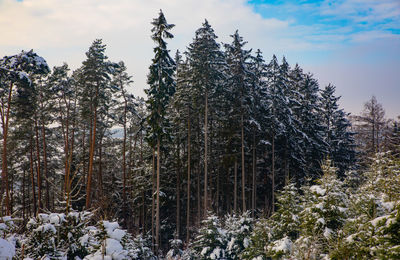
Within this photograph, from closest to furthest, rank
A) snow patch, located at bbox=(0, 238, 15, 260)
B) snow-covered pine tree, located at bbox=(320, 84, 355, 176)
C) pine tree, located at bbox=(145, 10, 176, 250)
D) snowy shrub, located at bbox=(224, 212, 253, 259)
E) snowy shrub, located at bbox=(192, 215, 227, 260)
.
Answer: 1. snow patch, located at bbox=(0, 238, 15, 260)
2. snowy shrub, located at bbox=(224, 212, 253, 259)
3. snowy shrub, located at bbox=(192, 215, 227, 260)
4. pine tree, located at bbox=(145, 10, 176, 250)
5. snow-covered pine tree, located at bbox=(320, 84, 355, 176)

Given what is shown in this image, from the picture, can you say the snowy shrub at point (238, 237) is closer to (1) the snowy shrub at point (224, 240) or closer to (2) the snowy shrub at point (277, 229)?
(1) the snowy shrub at point (224, 240)

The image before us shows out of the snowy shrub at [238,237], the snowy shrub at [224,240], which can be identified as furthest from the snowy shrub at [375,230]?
the snowy shrub at [224,240]

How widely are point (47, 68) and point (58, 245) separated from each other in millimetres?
15050

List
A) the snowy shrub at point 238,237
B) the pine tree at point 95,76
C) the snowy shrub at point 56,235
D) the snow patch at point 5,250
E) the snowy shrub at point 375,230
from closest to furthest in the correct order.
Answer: the snow patch at point 5,250 < the snowy shrub at point 375,230 < the snowy shrub at point 56,235 < the snowy shrub at point 238,237 < the pine tree at point 95,76

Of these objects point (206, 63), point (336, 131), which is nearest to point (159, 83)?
point (206, 63)

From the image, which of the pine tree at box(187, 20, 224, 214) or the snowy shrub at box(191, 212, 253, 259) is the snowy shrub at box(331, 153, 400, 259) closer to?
the snowy shrub at box(191, 212, 253, 259)

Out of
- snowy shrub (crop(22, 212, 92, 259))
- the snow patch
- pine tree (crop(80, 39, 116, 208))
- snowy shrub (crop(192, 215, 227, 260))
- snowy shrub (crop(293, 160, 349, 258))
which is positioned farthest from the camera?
pine tree (crop(80, 39, 116, 208))

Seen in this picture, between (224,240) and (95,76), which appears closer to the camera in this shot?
(224,240)

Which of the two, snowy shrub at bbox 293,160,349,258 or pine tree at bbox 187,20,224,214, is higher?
pine tree at bbox 187,20,224,214

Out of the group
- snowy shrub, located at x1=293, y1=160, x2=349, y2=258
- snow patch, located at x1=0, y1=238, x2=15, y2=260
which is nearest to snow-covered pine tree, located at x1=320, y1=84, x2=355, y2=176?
snowy shrub, located at x1=293, y1=160, x2=349, y2=258

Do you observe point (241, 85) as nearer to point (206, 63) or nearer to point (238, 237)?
point (206, 63)

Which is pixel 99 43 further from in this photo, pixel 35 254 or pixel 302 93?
pixel 302 93

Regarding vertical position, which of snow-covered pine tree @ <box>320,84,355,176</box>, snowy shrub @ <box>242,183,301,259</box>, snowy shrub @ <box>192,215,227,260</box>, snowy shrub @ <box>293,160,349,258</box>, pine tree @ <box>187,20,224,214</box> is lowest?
snowy shrub @ <box>192,215,227,260</box>

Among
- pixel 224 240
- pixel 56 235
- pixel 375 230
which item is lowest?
pixel 224 240
